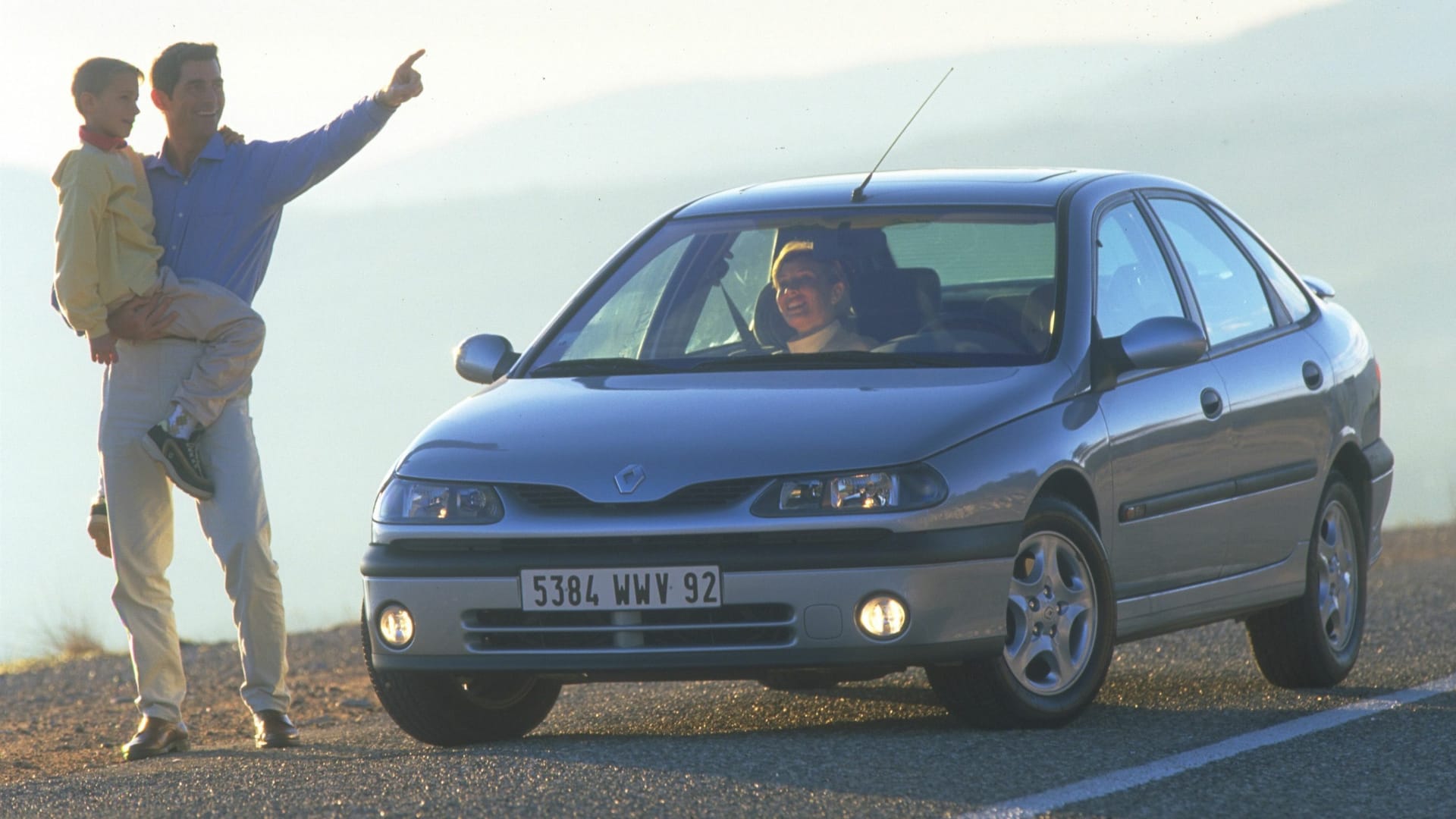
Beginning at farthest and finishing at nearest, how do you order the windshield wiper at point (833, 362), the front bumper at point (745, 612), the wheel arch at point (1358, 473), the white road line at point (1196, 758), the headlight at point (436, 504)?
the wheel arch at point (1358, 473), the windshield wiper at point (833, 362), the headlight at point (436, 504), the front bumper at point (745, 612), the white road line at point (1196, 758)

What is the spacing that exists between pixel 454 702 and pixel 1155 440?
2.32 metres

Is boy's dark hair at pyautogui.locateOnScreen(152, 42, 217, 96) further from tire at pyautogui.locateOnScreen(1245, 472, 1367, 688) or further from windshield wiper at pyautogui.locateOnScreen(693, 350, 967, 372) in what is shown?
tire at pyautogui.locateOnScreen(1245, 472, 1367, 688)

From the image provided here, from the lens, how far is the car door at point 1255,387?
831 centimetres

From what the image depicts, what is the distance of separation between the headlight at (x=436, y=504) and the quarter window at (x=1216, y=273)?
2798mm

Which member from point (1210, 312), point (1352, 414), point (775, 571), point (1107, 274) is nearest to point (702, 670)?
point (775, 571)

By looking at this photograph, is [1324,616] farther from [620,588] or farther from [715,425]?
[620,588]

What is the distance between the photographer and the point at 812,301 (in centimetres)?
791

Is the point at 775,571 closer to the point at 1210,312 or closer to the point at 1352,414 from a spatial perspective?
the point at 1210,312

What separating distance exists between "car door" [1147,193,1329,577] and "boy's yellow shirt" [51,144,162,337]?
3.56 meters

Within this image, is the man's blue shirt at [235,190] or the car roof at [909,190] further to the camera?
the man's blue shirt at [235,190]

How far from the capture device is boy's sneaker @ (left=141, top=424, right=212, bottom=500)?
8.32 meters

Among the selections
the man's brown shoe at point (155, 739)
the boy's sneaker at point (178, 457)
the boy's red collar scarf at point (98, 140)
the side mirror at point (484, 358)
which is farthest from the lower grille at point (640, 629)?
the boy's red collar scarf at point (98, 140)

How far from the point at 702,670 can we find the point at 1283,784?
5.15 ft

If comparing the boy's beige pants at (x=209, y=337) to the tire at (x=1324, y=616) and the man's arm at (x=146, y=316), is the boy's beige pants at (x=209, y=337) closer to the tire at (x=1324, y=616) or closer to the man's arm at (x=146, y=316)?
the man's arm at (x=146, y=316)
